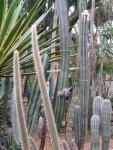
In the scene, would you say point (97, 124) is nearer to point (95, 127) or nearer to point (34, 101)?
point (95, 127)

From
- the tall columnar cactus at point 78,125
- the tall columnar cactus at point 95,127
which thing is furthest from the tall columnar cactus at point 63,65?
the tall columnar cactus at point 95,127

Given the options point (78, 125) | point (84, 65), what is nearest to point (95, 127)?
point (78, 125)

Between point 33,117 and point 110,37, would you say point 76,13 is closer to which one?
point 33,117

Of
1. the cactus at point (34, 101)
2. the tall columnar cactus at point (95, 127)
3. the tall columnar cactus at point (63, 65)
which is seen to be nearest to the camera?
the tall columnar cactus at point (95, 127)

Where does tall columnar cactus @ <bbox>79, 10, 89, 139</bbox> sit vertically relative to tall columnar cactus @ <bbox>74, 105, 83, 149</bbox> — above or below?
above

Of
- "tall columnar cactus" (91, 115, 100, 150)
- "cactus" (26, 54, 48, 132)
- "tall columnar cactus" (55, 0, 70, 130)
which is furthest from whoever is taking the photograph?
"cactus" (26, 54, 48, 132)

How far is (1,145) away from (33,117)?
1.52 metres

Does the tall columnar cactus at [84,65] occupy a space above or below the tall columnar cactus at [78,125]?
above

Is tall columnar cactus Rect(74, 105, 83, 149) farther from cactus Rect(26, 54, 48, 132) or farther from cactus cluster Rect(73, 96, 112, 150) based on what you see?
cactus Rect(26, 54, 48, 132)

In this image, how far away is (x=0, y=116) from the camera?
6867mm

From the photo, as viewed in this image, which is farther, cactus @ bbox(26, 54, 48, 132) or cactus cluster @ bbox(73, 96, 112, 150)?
cactus @ bbox(26, 54, 48, 132)

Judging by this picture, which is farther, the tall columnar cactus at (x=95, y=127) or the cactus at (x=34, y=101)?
the cactus at (x=34, y=101)

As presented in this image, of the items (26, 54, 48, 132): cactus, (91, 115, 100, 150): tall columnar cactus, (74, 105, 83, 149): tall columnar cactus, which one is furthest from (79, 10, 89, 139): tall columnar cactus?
(26, 54, 48, 132): cactus

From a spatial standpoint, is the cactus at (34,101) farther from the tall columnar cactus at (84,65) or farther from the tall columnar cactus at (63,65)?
the tall columnar cactus at (84,65)
